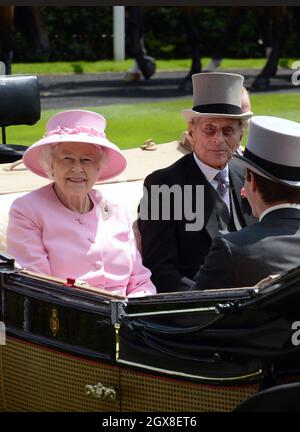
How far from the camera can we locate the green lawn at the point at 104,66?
13593mm

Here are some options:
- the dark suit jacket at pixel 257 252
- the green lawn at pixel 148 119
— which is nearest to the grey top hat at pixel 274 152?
the dark suit jacket at pixel 257 252

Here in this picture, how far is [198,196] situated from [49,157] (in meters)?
0.64

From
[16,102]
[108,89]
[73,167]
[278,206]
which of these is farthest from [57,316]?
[108,89]

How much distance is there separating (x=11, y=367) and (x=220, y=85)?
1456 millimetres

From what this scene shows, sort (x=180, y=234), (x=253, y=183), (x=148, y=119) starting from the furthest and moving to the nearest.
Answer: (x=148, y=119) < (x=180, y=234) < (x=253, y=183)

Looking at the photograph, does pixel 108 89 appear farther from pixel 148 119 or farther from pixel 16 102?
pixel 16 102

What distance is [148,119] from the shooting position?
9.89 m

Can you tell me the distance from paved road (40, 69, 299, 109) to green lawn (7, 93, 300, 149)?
1.38ft

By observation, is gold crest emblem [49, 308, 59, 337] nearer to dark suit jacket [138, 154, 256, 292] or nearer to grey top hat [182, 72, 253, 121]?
dark suit jacket [138, 154, 256, 292]

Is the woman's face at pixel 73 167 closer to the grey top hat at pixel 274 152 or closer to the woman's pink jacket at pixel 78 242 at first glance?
the woman's pink jacket at pixel 78 242

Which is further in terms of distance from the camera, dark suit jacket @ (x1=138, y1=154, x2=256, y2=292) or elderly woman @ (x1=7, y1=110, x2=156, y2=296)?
dark suit jacket @ (x1=138, y1=154, x2=256, y2=292)

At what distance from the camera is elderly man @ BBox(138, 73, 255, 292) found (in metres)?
3.72

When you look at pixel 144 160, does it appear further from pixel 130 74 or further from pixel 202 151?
pixel 130 74

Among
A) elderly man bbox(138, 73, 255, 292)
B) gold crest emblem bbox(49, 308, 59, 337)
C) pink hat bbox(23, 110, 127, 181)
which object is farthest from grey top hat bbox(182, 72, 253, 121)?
gold crest emblem bbox(49, 308, 59, 337)
